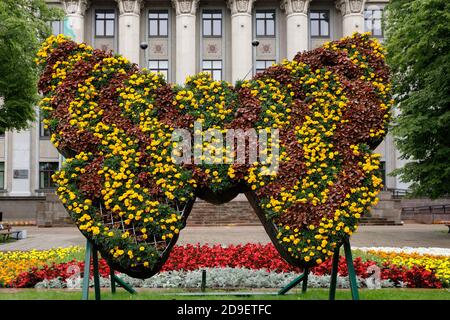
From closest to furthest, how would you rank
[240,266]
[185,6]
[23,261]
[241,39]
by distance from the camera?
[240,266], [23,261], [241,39], [185,6]

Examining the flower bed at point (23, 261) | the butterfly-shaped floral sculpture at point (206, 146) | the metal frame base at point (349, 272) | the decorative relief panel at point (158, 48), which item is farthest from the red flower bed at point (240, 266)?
the decorative relief panel at point (158, 48)

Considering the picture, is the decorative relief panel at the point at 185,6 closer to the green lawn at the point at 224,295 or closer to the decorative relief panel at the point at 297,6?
the decorative relief panel at the point at 297,6

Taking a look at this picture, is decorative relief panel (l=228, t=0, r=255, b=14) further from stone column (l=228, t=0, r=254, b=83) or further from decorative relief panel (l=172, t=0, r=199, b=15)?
decorative relief panel (l=172, t=0, r=199, b=15)

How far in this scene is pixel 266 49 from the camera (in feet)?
138

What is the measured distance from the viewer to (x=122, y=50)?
4088 centimetres

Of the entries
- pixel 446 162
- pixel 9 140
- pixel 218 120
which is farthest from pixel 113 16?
pixel 218 120

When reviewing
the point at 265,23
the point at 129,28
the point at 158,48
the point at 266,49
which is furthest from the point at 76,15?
the point at 266,49

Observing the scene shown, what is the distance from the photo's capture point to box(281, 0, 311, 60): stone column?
1608 inches

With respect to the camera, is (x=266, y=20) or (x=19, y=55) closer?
(x=19, y=55)

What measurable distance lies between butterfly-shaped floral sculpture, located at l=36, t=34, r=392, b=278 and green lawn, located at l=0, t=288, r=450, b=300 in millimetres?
1746

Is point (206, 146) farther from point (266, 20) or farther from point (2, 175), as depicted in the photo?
point (2, 175)

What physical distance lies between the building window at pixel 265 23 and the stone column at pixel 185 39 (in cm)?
538

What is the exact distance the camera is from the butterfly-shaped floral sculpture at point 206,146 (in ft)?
21.5

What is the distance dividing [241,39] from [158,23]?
7.38 m
